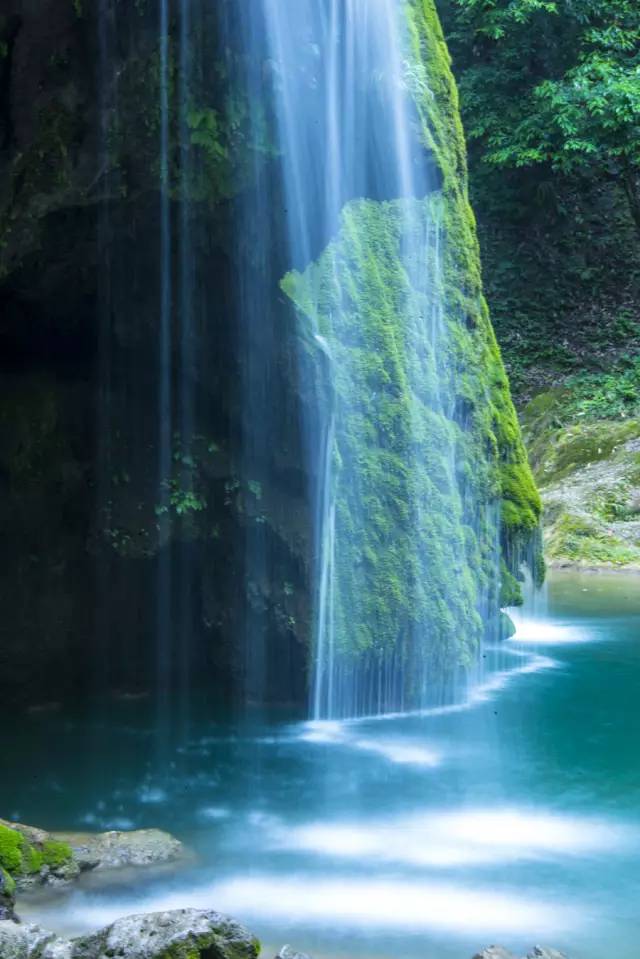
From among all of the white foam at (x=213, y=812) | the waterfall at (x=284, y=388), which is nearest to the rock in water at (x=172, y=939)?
the white foam at (x=213, y=812)

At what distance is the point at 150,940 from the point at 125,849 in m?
1.52

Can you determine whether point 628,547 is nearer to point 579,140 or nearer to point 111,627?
point 579,140

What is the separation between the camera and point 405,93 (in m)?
8.44

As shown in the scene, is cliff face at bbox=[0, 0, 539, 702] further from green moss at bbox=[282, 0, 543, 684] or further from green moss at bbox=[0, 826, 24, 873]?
green moss at bbox=[0, 826, 24, 873]

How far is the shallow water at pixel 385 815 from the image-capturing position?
15.4 ft

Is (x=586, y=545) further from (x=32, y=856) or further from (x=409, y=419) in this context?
(x=32, y=856)

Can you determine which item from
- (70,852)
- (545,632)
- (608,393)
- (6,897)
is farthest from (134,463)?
(608,393)

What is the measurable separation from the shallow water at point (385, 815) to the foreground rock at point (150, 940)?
528 millimetres

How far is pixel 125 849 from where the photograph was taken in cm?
525

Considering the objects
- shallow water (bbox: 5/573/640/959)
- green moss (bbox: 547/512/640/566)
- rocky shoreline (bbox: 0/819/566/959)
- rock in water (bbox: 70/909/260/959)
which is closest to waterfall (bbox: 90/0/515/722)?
shallow water (bbox: 5/573/640/959)

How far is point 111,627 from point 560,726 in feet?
12.3

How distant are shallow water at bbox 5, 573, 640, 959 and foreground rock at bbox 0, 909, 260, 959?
0.53 metres

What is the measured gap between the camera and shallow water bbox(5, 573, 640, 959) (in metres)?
4.70

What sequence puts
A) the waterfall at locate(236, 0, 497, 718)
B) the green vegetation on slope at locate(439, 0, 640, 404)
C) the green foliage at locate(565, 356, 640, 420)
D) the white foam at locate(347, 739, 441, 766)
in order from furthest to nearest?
the green vegetation on slope at locate(439, 0, 640, 404) → the green foliage at locate(565, 356, 640, 420) → the waterfall at locate(236, 0, 497, 718) → the white foam at locate(347, 739, 441, 766)
